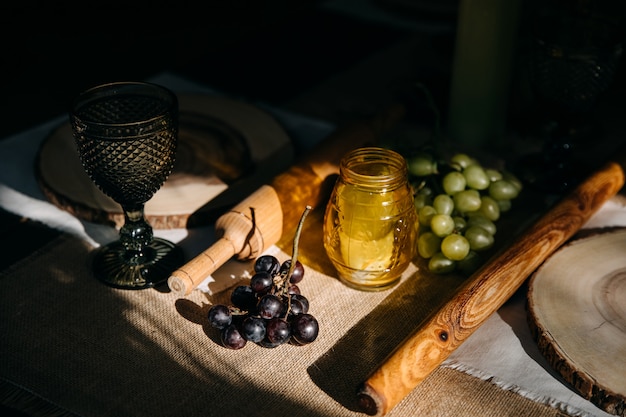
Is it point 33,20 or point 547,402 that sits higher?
point 547,402

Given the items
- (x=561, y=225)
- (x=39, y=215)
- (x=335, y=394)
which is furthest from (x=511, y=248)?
(x=39, y=215)

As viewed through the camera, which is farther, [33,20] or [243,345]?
[33,20]

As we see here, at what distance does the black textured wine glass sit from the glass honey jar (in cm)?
24

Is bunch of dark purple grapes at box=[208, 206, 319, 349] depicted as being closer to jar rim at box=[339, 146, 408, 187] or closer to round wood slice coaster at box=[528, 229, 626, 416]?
jar rim at box=[339, 146, 408, 187]

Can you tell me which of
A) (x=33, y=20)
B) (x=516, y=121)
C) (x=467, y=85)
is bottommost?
(x=33, y=20)

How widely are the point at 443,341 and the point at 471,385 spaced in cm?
7

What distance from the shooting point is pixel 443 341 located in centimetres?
82

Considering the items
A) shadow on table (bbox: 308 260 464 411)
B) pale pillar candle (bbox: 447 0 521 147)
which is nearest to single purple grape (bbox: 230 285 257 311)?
shadow on table (bbox: 308 260 464 411)

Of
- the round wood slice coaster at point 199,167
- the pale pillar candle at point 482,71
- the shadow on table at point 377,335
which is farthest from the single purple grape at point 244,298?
the pale pillar candle at point 482,71

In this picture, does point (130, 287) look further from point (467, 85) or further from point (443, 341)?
point (467, 85)

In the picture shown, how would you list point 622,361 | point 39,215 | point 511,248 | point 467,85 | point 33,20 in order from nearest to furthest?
point 622,361 < point 511,248 < point 39,215 < point 467,85 < point 33,20

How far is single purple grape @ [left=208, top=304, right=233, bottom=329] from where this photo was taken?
2.85 ft

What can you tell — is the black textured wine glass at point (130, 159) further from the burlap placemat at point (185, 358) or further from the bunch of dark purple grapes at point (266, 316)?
the bunch of dark purple grapes at point (266, 316)

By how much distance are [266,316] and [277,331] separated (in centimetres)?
2
